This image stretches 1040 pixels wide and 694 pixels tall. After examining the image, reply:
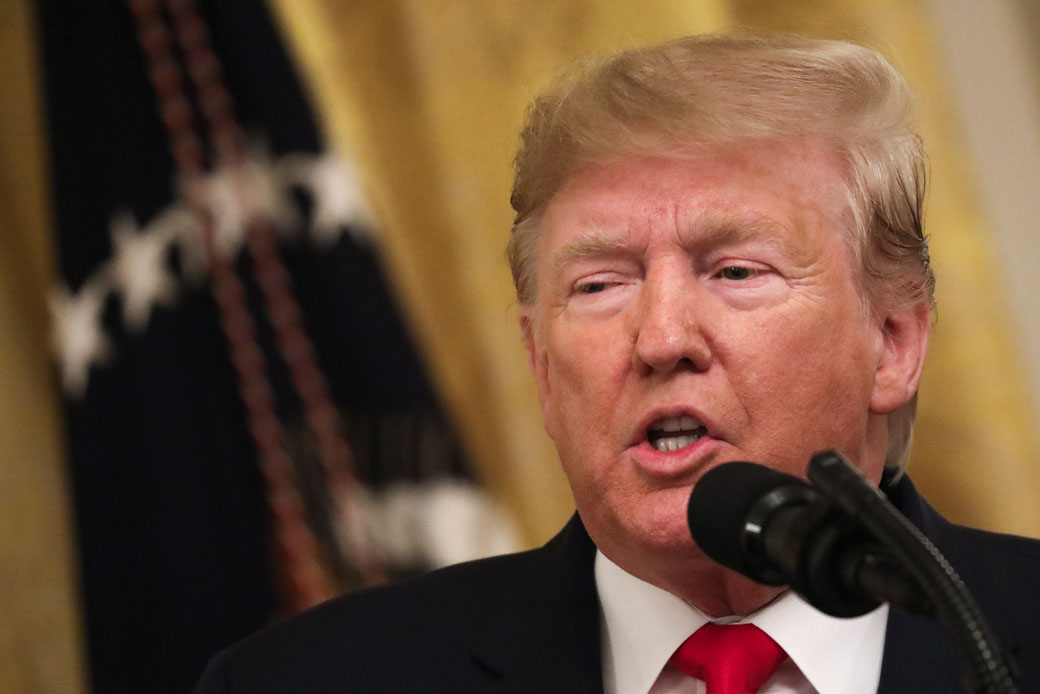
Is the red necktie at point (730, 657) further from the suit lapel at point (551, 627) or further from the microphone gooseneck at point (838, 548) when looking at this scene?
the microphone gooseneck at point (838, 548)

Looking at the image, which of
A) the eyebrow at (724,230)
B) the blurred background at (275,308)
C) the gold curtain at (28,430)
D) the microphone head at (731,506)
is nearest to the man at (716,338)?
the eyebrow at (724,230)

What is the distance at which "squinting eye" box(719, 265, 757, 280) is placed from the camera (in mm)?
1591

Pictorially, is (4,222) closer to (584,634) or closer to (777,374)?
(584,634)

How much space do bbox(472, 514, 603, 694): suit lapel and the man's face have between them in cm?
15

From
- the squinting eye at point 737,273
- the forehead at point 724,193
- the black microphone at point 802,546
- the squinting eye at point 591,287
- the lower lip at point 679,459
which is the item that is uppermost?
the forehead at point 724,193

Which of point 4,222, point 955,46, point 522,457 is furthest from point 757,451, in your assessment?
point 4,222

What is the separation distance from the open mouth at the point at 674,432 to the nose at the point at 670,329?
0.07 meters

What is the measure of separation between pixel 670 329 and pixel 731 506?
1.62ft

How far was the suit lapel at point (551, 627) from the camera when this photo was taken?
5.62ft

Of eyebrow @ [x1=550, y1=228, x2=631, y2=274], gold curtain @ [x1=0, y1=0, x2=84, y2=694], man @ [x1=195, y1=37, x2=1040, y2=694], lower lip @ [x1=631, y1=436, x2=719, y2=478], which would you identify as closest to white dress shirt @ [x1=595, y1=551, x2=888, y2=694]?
man @ [x1=195, y1=37, x2=1040, y2=694]

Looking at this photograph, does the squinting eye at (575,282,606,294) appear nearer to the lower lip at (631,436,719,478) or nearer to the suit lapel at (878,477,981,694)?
the lower lip at (631,436,719,478)

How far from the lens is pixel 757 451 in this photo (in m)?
1.53

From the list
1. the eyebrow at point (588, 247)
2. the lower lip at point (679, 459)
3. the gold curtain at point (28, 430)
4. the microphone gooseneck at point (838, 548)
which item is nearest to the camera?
the microphone gooseneck at point (838, 548)

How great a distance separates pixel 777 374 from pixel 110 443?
5.78ft
